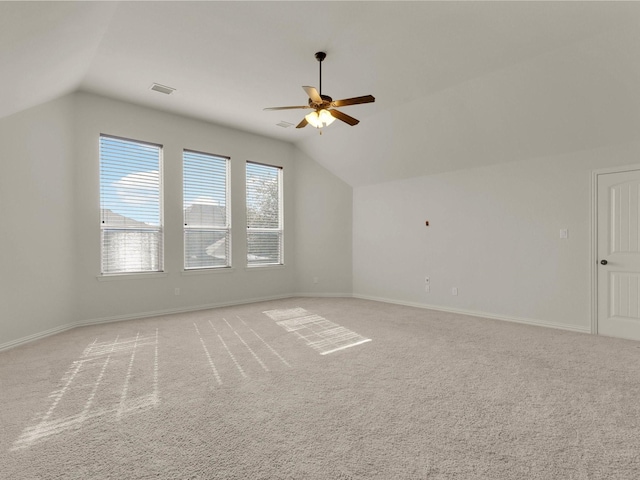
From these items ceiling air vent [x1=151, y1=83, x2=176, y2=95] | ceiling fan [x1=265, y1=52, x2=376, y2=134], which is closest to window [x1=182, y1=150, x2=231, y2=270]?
ceiling air vent [x1=151, y1=83, x2=176, y2=95]

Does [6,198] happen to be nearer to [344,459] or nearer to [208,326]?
[208,326]

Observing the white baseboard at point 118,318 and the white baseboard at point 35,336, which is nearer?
the white baseboard at point 35,336

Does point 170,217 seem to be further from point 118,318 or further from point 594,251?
point 594,251

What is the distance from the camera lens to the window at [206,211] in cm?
555

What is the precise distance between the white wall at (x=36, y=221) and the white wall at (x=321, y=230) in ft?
12.7

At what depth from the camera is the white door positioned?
3.89 metres

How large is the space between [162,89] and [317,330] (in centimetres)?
378

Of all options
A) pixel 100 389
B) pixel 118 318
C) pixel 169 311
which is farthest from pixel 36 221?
pixel 100 389

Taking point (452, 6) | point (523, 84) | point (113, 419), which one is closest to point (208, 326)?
point (113, 419)

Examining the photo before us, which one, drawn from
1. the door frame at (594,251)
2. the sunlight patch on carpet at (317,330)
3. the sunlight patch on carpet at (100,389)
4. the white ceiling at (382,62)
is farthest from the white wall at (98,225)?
the door frame at (594,251)

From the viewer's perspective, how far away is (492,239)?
502cm

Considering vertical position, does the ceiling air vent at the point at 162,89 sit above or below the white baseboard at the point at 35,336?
above

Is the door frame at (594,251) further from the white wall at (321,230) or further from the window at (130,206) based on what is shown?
the window at (130,206)

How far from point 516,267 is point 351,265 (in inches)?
119
